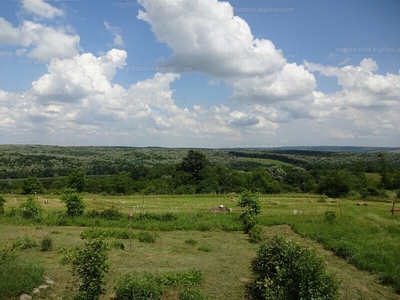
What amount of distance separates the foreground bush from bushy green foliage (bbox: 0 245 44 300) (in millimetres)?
7972

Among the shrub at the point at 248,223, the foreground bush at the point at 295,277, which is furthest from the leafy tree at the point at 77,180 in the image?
the foreground bush at the point at 295,277

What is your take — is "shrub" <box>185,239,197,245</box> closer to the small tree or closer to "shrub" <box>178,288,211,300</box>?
"shrub" <box>178,288,211,300</box>

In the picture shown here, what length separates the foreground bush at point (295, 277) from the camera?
30.7 feet

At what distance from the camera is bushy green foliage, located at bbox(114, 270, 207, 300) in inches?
→ 388

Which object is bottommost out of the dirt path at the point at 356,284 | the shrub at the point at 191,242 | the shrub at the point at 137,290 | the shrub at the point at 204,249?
the shrub at the point at 191,242

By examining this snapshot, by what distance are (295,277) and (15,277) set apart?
384 inches

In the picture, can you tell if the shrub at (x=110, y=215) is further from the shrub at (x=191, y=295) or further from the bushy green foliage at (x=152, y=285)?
the shrub at (x=191, y=295)

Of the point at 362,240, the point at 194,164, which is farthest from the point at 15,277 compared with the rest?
the point at 194,164

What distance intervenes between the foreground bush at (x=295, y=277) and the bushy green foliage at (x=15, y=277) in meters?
7.97

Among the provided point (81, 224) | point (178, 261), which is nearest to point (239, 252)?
point (178, 261)

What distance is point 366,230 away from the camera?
71.7 feet

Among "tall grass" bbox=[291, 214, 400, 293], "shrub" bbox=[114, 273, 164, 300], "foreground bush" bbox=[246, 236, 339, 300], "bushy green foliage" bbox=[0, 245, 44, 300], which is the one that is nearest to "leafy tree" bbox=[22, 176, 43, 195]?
"tall grass" bbox=[291, 214, 400, 293]

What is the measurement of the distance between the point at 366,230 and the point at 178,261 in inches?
553

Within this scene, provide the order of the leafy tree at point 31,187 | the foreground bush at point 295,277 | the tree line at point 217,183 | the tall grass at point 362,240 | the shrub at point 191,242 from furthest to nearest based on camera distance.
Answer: the tree line at point 217,183
the leafy tree at point 31,187
the shrub at point 191,242
the tall grass at point 362,240
the foreground bush at point 295,277
